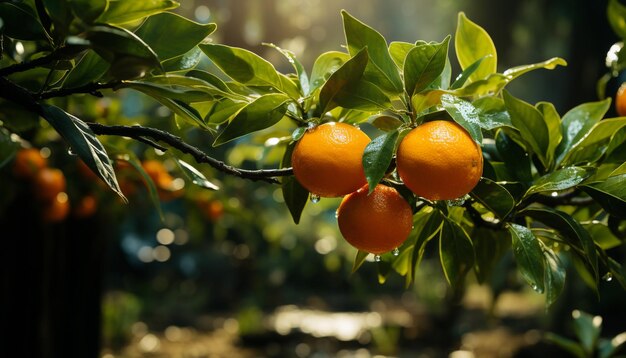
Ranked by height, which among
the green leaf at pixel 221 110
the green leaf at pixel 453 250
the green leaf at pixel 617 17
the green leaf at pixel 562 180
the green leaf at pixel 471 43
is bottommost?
the green leaf at pixel 453 250

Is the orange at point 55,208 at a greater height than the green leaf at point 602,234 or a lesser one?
greater

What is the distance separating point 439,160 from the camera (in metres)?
0.50

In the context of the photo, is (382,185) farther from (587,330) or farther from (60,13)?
(587,330)

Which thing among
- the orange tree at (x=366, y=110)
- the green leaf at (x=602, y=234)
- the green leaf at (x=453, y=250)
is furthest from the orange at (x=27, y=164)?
the green leaf at (x=602, y=234)

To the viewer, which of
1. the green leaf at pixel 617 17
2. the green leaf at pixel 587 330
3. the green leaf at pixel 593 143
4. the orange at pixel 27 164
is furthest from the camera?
the orange at pixel 27 164

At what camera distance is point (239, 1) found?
353 cm

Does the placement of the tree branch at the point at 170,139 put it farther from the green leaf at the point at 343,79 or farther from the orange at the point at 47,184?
the orange at the point at 47,184

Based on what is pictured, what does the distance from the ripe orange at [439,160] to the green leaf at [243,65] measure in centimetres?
15

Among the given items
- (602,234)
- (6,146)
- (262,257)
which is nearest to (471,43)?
(602,234)

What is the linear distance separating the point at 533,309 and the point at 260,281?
2805mm

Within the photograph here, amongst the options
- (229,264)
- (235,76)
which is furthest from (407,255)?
(229,264)

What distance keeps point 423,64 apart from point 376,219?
0.51 feet

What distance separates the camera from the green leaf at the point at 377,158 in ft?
1.63

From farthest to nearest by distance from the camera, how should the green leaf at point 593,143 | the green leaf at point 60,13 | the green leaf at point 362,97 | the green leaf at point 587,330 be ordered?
the green leaf at point 587,330, the green leaf at point 593,143, the green leaf at point 362,97, the green leaf at point 60,13
